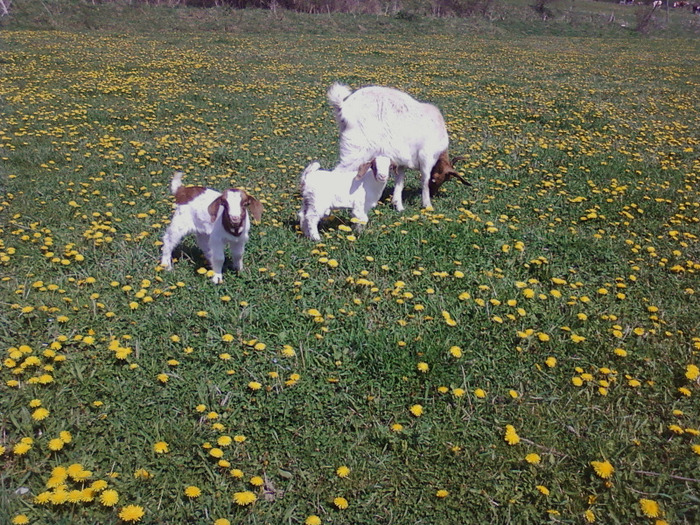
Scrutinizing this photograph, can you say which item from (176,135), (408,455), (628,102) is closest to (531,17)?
(628,102)

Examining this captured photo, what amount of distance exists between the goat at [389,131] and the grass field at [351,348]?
643 mm

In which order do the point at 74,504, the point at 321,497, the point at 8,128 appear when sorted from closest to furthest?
the point at 74,504 → the point at 321,497 → the point at 8,128

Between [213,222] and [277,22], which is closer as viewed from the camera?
[213,222]

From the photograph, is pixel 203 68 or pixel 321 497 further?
pixel 203 68

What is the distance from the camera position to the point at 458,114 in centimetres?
1160

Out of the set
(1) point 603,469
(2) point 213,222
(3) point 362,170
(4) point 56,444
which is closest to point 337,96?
(3) point 362,170

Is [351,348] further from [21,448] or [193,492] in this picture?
[21,448]

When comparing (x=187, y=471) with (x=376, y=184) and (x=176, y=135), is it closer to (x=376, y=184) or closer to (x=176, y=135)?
(x=376, y=184)

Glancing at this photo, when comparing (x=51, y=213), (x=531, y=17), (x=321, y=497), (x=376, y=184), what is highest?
(x=531, y=17)

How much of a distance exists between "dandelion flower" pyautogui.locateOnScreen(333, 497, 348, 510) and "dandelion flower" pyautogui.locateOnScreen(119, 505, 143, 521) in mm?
1011

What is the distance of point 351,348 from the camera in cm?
379

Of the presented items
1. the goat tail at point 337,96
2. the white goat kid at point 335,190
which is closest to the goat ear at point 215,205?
the white goat kid at point 335,190

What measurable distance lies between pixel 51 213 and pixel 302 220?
3067 millimetres

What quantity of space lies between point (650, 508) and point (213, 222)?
375 centimetres
